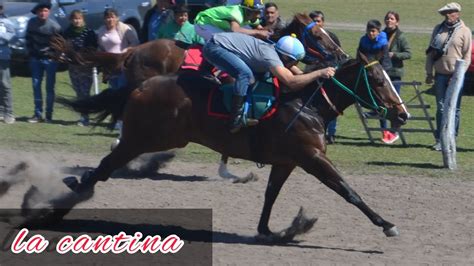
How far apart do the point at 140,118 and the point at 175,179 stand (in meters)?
2.84

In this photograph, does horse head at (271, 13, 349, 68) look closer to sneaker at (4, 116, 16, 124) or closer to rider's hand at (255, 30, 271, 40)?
rider's hand at (255, 30, 271, 40)

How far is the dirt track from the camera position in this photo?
9.67m

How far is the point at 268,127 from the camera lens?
10.2 meters

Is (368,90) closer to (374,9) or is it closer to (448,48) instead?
(448,48)

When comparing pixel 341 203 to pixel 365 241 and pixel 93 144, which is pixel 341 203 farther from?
pixel 93 144

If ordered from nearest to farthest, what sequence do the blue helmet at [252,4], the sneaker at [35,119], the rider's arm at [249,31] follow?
1. the rider's arm at [249,31]
2. the blue helmet at [252,4]
3. the sneaker at [35,119]

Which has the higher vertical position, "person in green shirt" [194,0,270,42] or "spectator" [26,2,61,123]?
"person in green shirt" [194,0,270,42]

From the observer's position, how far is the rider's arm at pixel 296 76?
9.95 m

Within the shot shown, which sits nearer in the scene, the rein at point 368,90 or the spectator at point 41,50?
the rein at point 368,90

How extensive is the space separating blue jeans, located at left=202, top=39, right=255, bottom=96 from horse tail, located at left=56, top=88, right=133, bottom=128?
3.58 ft

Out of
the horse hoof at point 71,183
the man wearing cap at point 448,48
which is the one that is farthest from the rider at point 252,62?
the man wearing cap at point 448,48

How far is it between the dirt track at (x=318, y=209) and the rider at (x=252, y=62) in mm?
1303

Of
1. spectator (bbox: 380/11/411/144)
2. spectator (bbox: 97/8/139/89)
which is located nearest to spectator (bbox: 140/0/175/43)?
spectator (bbox: 97/8/139/89)

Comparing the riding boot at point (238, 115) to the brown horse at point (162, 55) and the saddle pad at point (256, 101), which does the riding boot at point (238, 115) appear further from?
the brown horse at point (162, 55)
